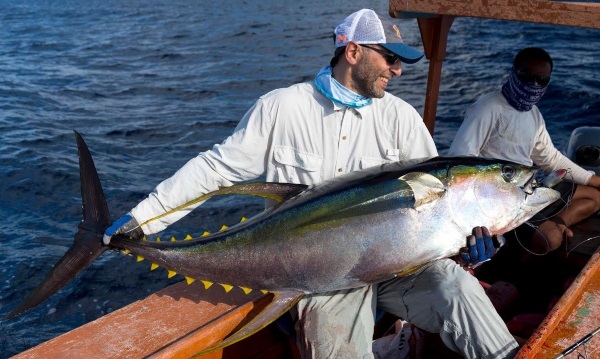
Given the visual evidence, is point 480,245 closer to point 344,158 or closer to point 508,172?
point 508,172

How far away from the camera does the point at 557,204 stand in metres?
5.08

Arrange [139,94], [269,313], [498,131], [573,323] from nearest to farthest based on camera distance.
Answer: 1. [269,313]
2. [573,323]
3. [498,131]
4. [139,94]

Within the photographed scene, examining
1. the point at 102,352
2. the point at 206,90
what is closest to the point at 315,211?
the point at 102,352

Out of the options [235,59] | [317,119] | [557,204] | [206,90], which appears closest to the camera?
[317,119]

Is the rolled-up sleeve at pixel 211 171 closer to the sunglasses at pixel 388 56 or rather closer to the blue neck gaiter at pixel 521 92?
the sunglasses at pixel 388 56

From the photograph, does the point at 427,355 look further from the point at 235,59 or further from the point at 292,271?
the point at 235,59

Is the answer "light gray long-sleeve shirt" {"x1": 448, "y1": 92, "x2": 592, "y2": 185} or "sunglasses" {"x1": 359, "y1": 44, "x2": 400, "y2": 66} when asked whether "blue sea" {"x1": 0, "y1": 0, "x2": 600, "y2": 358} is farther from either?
"sunglasses" {"x1": 359, "y1": 44, "x2": 400, "y2": 66}

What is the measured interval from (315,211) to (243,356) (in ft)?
3.56

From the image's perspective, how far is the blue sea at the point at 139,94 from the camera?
6.55 meters

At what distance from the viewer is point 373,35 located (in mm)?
3250

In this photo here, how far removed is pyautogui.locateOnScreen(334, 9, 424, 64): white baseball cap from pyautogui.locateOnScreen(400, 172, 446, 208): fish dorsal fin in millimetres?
708

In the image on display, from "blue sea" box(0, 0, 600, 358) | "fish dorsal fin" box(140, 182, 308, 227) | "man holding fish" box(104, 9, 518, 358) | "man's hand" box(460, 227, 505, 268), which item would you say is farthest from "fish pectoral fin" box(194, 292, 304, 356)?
"blue sea" box(0, 0, 600, 358)

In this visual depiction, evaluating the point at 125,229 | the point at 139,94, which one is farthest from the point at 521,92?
the point at 139,94

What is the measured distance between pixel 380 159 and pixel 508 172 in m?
0.75
